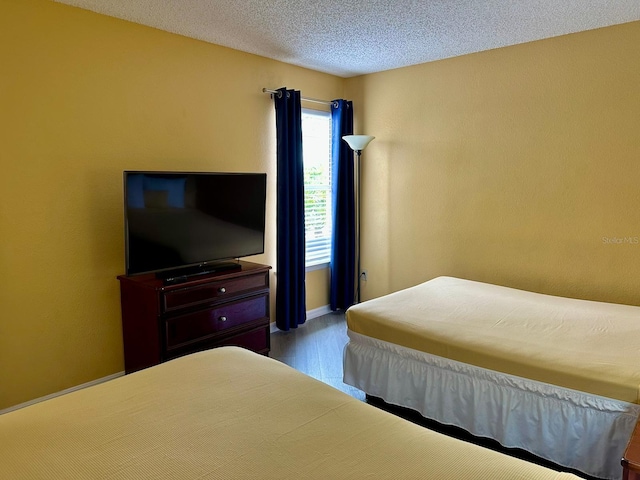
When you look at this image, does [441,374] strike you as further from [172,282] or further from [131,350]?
[131,350]

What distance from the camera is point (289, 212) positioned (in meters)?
4.24

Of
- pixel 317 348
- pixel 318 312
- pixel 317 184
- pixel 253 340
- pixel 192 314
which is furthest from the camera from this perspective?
pixel 318 312

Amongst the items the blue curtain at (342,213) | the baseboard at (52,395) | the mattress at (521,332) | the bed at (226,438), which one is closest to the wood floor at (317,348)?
the blue curtain at (342,213)

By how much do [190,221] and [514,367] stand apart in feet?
7.39

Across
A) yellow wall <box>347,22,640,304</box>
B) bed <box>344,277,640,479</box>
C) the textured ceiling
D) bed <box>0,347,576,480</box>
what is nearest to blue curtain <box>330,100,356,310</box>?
yellow wall <box>347,22,640,304</box>

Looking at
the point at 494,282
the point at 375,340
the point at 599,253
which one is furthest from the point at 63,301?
the point at 599,253

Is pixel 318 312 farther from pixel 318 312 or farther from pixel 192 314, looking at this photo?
pixel 192 314

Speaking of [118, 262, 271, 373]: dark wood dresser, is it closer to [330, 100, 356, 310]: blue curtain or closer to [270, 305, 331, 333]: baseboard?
[270, 305, 331, 333]: baseboard

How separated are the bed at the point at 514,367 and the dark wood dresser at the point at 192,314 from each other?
0.83 metres

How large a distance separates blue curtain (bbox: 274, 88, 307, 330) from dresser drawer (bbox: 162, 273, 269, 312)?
2.40 feet

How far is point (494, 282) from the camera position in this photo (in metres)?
4.02

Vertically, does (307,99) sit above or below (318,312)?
A: above

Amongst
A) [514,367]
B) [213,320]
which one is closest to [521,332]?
[514,367]

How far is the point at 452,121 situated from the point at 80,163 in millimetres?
3068
